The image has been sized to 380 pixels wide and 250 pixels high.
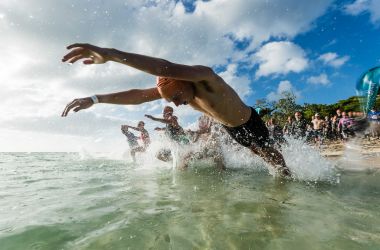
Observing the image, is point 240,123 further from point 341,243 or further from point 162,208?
point 341,243

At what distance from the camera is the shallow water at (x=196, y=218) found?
252 cm

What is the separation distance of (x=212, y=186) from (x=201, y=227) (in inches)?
100

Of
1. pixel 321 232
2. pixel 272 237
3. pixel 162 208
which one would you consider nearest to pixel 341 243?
pixel 321 232

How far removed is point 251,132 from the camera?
217 inches

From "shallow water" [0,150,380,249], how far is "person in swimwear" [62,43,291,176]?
103 centimetres

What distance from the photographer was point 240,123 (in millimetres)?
5289

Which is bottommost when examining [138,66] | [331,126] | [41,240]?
[41,240]

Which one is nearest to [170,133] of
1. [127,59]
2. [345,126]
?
[127,59]

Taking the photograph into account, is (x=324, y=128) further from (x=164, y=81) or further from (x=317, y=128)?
(x=164, y=81)

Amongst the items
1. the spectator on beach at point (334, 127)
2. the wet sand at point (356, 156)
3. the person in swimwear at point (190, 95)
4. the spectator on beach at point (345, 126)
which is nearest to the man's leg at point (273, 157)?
the person in swimwear at point (190, 95)

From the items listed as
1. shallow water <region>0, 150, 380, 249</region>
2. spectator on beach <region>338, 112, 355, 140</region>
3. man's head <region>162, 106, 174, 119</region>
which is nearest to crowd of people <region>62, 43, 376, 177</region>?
shallow water <region>0, 150, 380, 249</region>

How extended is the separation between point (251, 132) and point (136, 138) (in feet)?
33.8

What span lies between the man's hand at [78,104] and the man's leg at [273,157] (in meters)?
3.31

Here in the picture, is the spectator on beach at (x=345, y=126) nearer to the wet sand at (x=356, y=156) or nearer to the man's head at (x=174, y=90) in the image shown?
the wet sand at (x=356, y=156)
